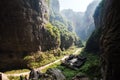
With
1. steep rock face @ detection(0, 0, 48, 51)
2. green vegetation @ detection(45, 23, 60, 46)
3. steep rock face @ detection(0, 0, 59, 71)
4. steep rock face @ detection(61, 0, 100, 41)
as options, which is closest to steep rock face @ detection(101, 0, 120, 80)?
steep rock face @ detection(0, 0, 59, 71)

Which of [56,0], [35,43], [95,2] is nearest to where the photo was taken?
[35,43]

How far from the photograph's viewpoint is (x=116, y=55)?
10.9m

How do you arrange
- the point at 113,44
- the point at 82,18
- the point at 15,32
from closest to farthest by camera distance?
the point at 113,44
the point at 15,32
the point at 82,18

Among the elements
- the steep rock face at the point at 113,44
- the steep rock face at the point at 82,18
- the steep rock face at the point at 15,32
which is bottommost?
the steep rock face at the point at 113,44

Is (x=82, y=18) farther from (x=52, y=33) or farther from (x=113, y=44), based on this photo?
(x=113, y=44)

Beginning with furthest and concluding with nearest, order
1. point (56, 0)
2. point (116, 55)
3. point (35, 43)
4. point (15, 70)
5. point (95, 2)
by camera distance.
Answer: point (95, 2) → point (56, 0) → point (35, 43) → point (15, 70) → point (116, 55)

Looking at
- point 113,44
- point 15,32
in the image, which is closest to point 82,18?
point 15,32

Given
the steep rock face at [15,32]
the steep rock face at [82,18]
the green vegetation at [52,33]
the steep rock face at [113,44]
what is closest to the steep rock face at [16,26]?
the steep rock face at [15,32]

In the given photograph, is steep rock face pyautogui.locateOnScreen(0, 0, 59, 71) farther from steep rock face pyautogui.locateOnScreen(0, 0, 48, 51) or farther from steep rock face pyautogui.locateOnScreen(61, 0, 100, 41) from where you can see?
steep rock face pyautogui.locateOnScreen(61, 0, 100, 41)

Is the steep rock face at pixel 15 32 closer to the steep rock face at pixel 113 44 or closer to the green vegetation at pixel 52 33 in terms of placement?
the green vegetation at pixel 52 33

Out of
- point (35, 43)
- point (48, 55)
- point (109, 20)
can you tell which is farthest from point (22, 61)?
point (109, 20)

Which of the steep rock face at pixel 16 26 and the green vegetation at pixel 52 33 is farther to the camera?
the green vegetation at pixel 52 33

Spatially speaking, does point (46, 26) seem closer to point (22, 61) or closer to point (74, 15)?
point (22, 61)

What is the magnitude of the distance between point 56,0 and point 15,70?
122801 millimetres
